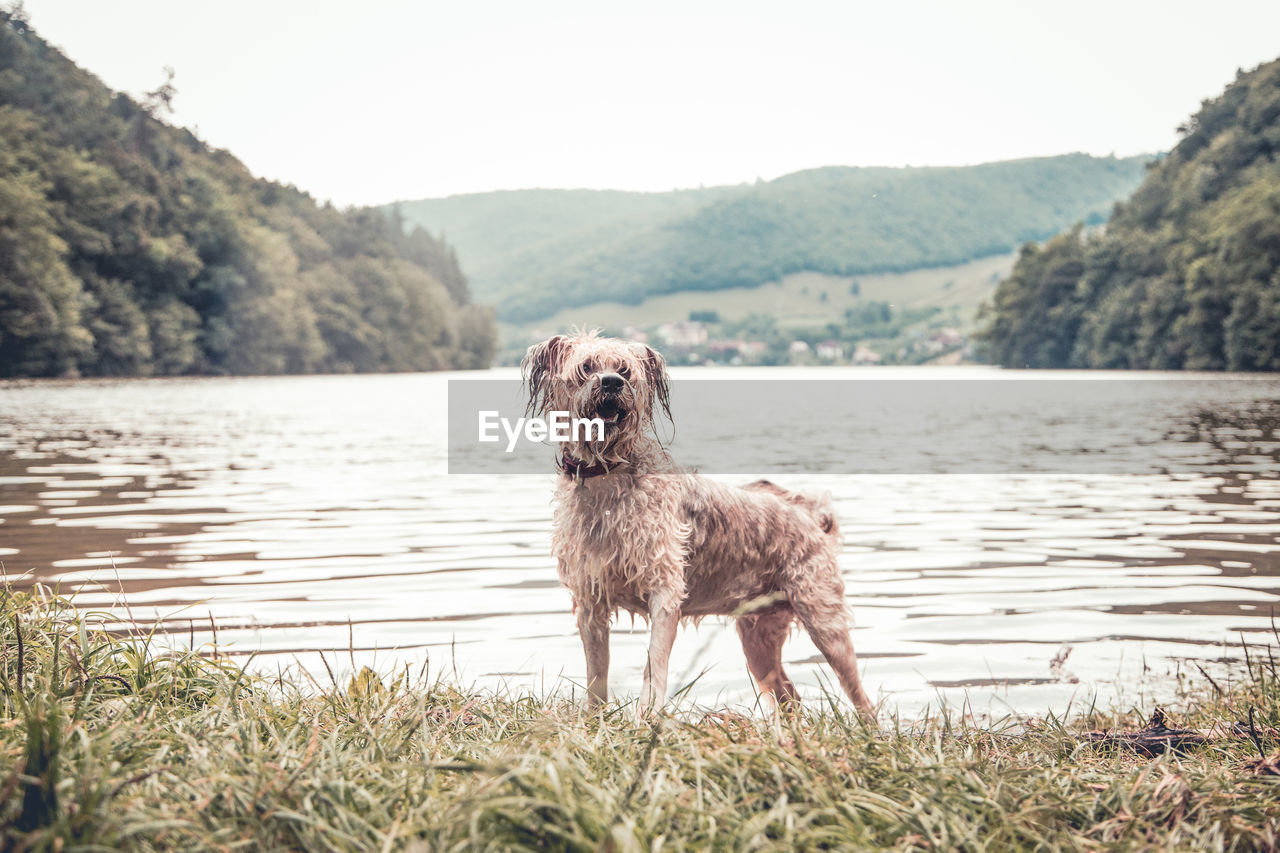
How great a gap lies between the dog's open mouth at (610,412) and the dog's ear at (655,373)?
0.78 ft

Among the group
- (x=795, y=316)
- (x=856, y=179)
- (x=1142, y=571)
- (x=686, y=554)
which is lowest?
(x=1142, y=571)

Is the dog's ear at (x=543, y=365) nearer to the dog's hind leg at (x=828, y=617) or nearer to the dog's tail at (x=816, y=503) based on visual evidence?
the dog's tail at (x=816, y=503)

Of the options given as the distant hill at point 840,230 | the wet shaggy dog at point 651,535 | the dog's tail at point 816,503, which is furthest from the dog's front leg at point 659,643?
the distant hill at point 840,230

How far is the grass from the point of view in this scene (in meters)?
2.63

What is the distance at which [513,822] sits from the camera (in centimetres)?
266

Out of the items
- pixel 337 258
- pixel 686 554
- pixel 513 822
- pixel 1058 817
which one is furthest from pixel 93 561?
pixel 337 258

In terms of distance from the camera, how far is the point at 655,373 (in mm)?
4910

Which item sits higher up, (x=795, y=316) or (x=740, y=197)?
(x=740, y=197)

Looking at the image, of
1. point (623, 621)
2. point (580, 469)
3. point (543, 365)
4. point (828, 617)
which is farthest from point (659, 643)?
point (623, 621)

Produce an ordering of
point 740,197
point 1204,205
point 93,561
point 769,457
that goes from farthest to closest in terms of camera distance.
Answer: point 740,197, point 1204,205, point 769,457, point 93,561

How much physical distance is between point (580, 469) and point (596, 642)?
0.85 meters

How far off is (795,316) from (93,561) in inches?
5463

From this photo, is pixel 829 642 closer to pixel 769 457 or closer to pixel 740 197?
pixel 769 457

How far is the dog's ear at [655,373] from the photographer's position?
488 cm
